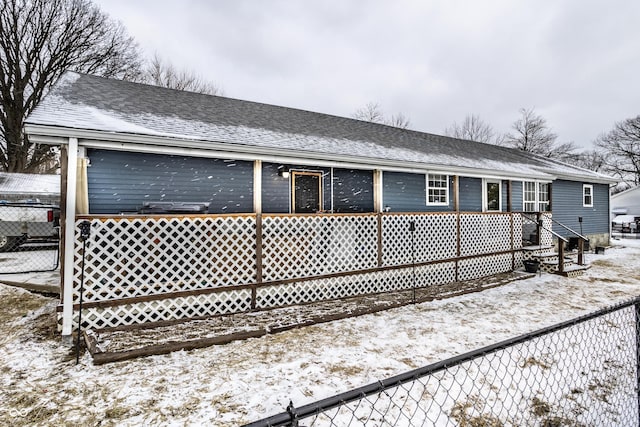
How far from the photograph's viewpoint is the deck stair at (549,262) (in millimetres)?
8384

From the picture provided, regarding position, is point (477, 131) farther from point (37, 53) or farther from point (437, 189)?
point (37, 53)

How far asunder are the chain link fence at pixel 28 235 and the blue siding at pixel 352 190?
8.79m

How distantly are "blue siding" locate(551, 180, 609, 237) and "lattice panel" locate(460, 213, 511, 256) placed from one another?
5.83m

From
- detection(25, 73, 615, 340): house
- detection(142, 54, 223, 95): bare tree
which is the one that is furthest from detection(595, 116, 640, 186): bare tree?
detection(142, 54, 223, 95): bare tree

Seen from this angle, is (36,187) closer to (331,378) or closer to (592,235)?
(331,378)

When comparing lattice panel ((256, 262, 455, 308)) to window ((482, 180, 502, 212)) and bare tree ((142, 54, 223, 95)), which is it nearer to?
window ((482, 180, 502, 212))

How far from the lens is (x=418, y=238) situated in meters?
7.33

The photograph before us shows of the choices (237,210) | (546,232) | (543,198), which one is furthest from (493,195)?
(237,210)

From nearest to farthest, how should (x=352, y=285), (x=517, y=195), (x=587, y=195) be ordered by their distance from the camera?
(x=352, y=285), (x=517, y=195), (x=587, y=195)

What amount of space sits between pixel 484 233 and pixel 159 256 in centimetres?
796

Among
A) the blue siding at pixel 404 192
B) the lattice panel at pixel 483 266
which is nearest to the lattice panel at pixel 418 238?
the lattice panel at pixel 483 266

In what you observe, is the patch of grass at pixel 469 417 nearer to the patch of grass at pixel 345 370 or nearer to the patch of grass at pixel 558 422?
the patch of grass at pixel 558 422

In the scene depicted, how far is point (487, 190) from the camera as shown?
37.7 ft

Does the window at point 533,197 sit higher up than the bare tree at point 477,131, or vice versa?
the bare tree at point 477,131
